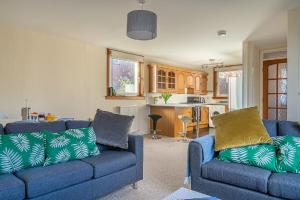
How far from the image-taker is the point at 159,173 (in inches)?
121

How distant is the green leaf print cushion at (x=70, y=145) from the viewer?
84.7 inches

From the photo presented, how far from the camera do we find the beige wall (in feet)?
12.3

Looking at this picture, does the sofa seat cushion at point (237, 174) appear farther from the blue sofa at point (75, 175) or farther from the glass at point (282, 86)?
the glass at point (282, 86)

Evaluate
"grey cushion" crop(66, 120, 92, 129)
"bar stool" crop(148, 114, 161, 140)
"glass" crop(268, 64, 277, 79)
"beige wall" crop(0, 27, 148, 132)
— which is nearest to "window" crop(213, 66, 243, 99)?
"glass" crop(268, 64, 277, 79)

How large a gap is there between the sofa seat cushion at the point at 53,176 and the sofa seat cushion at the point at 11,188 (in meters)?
0.04

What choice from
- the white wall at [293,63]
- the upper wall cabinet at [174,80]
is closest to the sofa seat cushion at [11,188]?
the white wall at [293,63]

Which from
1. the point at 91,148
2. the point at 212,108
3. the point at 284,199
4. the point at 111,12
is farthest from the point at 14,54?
the point at 212,108

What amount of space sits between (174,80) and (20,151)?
557cm

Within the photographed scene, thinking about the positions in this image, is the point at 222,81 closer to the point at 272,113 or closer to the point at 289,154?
the point at 272,113

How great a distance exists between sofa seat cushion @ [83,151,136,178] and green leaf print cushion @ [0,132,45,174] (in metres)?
Answer: 0.46

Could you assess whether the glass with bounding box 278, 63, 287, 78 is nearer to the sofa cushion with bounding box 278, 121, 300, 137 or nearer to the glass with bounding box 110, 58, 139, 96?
the sofa cushion with bounding box 278, 121, 300, 137

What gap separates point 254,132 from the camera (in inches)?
87.3

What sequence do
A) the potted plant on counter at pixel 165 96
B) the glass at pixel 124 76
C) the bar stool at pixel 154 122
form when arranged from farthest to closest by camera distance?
1. the potted plant on counter at pixel 165 96
2. the bar stool at pixel 154 122
3. the glass at pixel 124 76

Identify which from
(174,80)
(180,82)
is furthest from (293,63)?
(180,82)
